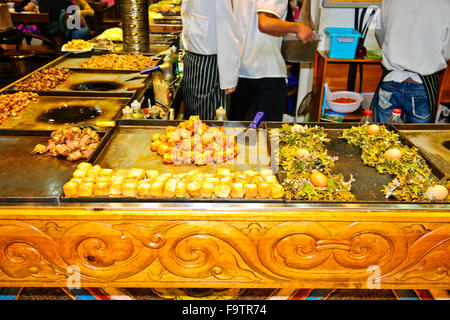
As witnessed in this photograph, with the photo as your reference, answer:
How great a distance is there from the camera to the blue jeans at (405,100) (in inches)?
128

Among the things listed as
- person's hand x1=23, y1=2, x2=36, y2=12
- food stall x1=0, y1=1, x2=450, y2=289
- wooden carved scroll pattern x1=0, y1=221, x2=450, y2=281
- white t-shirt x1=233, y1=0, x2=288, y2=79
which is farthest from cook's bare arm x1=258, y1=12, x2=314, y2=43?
person's hand x1=23, y1=2, x2=36, y2=12

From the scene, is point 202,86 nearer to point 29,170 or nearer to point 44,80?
point 44,80

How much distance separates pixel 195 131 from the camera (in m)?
1.95

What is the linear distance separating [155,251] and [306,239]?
2.02 ft

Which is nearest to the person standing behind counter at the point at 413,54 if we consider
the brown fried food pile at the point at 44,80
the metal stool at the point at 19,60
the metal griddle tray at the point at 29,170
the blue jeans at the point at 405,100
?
the blue jeans at the point at 405,100

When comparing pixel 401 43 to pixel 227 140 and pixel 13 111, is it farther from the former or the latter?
pixel 13 111

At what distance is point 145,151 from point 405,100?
8.33 feet

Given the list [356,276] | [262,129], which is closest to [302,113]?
[262,129]

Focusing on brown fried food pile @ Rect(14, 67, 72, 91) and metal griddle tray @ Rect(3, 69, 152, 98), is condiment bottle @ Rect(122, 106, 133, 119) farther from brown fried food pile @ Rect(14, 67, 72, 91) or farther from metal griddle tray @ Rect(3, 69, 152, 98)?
brown fried food pile @ Rect(14, 67, 72, 91)

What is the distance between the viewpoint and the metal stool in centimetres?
520

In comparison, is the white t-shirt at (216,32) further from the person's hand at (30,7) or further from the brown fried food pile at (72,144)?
the person's hand at (30,7)

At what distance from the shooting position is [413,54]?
10.2 ft

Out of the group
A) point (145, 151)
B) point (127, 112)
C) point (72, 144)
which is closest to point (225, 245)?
point (145, 151)

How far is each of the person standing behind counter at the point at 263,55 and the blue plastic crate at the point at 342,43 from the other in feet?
3.61
